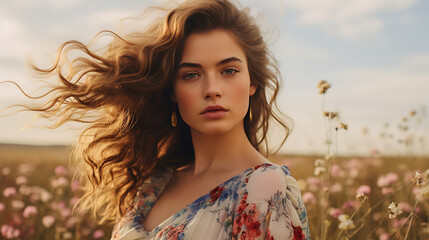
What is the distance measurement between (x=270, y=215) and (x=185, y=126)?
129cm

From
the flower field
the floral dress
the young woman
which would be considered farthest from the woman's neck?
the flower field

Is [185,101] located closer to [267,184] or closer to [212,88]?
[212,88]

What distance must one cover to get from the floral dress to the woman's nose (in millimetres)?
432

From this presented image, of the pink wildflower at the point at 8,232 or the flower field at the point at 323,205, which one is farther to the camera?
the pink wildflower at the point at 8,232

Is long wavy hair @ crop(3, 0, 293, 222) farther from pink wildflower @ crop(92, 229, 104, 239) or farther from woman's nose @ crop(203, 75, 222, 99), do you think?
pink wildflower @ crop(92, 229, 104, 239)

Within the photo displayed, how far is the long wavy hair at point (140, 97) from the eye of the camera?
8.70ft

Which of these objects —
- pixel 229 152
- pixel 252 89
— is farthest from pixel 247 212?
pixel 252 89

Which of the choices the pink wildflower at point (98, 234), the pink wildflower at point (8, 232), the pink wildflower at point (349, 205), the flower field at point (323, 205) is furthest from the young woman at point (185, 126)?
the pink wildflower at point (349, 205)

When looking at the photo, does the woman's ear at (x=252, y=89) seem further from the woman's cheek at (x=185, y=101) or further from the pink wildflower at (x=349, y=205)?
the pink wildflower at (x=349, y=205)

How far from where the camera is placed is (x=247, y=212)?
2.09 m

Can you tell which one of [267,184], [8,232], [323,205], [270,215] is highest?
[267,184]

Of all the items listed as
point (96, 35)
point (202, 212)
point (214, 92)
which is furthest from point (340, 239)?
point (96, 35)

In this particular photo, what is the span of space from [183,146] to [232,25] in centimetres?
103

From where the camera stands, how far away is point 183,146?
3264mm
